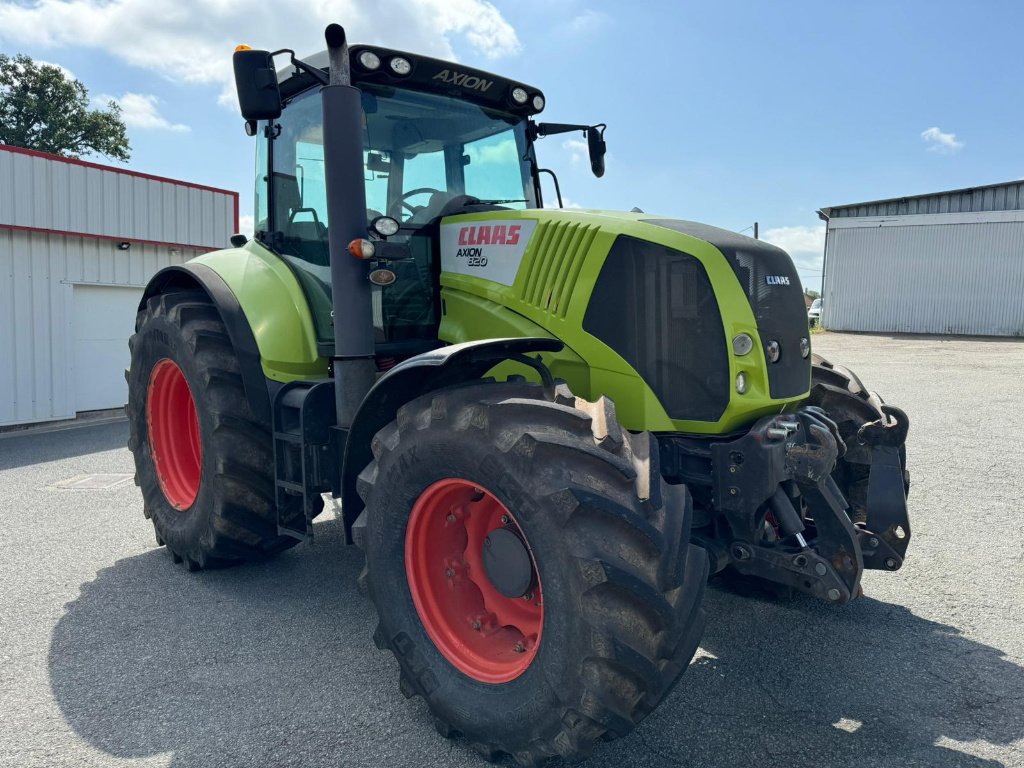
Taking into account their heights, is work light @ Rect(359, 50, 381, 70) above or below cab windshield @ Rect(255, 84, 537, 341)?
above

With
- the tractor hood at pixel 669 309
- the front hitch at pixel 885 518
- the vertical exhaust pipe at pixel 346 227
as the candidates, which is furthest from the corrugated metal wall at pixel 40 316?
the front hitch at pixel 885 518

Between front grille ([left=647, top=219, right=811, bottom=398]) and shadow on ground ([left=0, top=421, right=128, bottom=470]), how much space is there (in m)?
7.74

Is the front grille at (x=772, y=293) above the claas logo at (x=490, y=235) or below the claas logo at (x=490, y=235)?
below

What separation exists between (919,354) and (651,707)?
1852 centimetres

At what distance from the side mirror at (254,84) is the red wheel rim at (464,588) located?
1717 millimetres

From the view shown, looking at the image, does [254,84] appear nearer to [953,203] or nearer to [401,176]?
[401,176]

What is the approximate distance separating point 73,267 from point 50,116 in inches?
862

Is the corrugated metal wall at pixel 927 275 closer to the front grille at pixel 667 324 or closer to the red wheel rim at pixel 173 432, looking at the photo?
the red wheel rim at pixel 173 432

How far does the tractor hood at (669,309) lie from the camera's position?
2988 millimetres

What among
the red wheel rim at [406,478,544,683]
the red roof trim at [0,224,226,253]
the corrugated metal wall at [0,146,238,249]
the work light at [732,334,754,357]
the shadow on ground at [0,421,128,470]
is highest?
the corrugated metal wall at [0,146,238,249]

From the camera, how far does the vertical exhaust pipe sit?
330 cm

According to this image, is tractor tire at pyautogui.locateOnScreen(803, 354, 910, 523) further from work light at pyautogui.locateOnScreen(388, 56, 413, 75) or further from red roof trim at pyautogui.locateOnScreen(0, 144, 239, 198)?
red roof trim at pyautogui.locateOnScreen(0, 144, 239, 198)

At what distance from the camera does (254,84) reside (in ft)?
10.5

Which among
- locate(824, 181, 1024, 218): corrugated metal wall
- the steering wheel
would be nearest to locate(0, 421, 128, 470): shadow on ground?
the steering wheel
